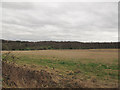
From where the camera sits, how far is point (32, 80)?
5.10 m

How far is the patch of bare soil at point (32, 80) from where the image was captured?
4697 millimetres

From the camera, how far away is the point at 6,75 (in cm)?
573

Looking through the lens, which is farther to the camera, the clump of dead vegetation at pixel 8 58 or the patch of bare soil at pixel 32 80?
the clump of dead vegetation at pixel 8 58

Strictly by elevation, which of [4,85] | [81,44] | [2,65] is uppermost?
[81,44]

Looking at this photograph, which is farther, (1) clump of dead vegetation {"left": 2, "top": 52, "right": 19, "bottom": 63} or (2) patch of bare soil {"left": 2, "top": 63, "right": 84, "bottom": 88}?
(1) clump of dead vegetation {"left": 2, "top": 52, "right": 19, "bottom": 63}

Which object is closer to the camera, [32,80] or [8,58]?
[32,80]

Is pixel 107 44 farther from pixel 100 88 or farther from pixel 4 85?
pixel 4 85

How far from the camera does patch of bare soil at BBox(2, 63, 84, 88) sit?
15.4 ft

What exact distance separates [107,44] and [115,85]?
16.7 ft

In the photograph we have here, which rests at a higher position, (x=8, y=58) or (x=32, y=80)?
(x=8, y=58)

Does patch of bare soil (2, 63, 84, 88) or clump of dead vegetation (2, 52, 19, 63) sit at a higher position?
clump of dead vegetation (2, 52, 19, 63)

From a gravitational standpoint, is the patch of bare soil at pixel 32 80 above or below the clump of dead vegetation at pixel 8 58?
below

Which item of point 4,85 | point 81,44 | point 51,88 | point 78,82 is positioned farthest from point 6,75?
point 81,44

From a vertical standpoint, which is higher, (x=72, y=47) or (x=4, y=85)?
(x=72, y=47)
